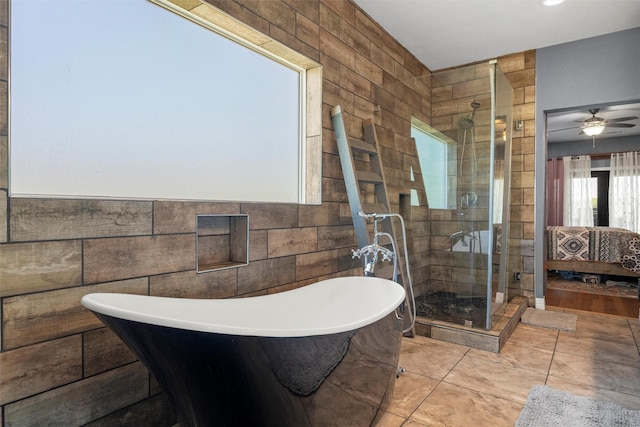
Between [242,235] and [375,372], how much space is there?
3.36ft

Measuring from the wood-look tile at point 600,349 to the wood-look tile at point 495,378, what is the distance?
607 mm

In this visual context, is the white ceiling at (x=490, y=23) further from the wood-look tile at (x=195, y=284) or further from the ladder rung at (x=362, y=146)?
the wood-look tile at (x=195, y=284)

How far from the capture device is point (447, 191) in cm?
319

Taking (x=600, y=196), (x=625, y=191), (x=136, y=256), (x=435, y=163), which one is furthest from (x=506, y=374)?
(x=600, y=196)

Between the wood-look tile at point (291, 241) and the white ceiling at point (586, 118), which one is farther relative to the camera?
the white ceiling at point (586, 118)

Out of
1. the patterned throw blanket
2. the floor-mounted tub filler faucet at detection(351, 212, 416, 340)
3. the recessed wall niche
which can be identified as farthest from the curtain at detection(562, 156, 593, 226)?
the recessed wall niche

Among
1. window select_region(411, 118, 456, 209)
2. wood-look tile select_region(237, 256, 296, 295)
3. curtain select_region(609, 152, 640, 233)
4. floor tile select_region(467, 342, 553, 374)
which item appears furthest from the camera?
curtain select_region(609, 152, 640, 233)

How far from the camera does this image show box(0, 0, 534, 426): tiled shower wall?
1304 millimetres

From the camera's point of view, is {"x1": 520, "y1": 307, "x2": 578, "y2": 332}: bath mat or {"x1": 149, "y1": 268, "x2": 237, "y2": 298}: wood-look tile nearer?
{"x1": 149, "y1": 268, "x2": 237, "y2": 298}: wood-look tile

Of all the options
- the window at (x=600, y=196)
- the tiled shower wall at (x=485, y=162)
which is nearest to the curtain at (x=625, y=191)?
the window at (x=600, y=196)

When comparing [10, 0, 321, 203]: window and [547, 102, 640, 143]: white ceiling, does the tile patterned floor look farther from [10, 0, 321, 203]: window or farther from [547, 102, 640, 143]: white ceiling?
[547, 102, 640, 143]: white ceiling

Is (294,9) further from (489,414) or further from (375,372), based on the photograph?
(489,414)

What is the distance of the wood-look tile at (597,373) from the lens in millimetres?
2234

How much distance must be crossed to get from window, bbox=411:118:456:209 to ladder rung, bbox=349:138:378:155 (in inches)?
20.1
